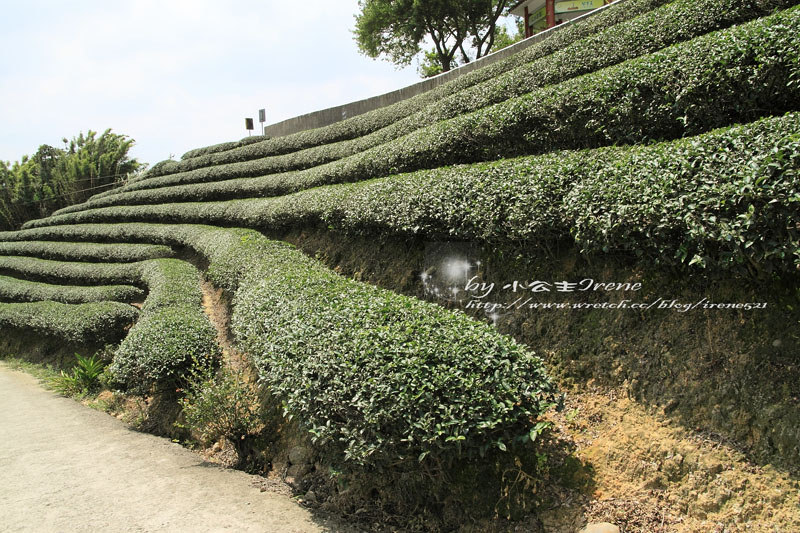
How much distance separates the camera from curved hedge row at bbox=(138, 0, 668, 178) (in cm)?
861

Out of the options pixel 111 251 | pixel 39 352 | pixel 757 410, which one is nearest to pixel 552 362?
pixel 757 410

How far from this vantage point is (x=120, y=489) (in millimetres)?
4676

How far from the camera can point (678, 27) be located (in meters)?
6.68

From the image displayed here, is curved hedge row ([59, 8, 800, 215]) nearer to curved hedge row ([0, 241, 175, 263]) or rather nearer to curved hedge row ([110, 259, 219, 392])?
curved hedge row ([110, 259, 219, 392])

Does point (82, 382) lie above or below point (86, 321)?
below

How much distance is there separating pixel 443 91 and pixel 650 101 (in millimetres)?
7202

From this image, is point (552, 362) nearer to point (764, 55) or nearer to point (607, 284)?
point (607, 284)

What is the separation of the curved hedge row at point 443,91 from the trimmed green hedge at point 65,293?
7.51m

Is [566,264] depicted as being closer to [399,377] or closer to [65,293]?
[399,377]

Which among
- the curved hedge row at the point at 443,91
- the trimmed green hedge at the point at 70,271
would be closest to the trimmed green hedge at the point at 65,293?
the trimmed green hedge at the point at 70,271

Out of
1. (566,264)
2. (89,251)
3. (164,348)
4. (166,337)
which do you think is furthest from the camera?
(89,251)

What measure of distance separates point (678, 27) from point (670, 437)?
573cm

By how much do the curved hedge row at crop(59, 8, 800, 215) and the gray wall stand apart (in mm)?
4261

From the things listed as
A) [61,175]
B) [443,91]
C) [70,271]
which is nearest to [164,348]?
[443,91]
